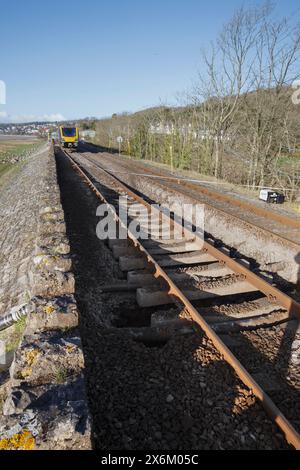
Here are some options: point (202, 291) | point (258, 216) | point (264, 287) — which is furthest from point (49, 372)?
point (258, 216)

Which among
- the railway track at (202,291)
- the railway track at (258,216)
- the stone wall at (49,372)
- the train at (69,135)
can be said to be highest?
the train at (69,135)

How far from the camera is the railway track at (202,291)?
396 centimetres

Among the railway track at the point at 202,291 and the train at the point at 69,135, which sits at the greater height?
the train at the point at 69,135

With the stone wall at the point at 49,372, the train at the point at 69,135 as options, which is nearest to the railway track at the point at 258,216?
the stone wall at the point at 49,372

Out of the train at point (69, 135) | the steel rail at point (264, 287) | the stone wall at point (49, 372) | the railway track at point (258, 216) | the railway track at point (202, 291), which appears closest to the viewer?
the stone wall at point (49, 372)

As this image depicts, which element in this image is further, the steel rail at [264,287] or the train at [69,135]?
the train at [69,135]

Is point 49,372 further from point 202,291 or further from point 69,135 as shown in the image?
point 69,135

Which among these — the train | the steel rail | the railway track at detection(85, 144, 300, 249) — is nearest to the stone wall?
the steel rail

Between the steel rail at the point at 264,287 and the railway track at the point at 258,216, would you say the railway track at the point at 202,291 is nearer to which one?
the steel rail at the point at 264,287

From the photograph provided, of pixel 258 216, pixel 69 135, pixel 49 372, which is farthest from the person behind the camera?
pixel 69 135

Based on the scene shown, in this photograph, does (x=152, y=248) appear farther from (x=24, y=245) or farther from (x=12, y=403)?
(x=12, y=403)

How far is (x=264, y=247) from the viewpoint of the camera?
7.53 m

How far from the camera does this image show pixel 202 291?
528cm

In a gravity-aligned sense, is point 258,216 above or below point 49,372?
below
